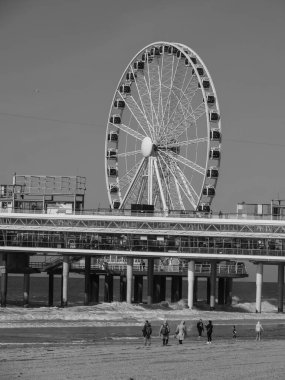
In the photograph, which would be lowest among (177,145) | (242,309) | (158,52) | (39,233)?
(242,309)

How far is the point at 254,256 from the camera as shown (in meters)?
89.0

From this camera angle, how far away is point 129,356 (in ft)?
164

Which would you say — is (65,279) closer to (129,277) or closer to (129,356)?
(129,277)

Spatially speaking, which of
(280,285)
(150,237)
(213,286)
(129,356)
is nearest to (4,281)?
(150,237)

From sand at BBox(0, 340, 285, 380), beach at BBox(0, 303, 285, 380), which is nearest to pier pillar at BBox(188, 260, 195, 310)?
beach at BBox(0, 303, 285, 380)

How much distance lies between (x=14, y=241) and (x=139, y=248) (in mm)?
10389

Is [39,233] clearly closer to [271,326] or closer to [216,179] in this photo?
[216,179]

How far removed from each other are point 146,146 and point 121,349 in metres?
47.0

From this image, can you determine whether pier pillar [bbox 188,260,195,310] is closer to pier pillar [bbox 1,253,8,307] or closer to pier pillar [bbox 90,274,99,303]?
pier pillar [bbox 1,253,8,307]

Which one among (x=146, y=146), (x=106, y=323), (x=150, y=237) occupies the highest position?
(x=146, y=146)

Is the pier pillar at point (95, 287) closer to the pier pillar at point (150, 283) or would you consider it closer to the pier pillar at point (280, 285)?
the pier pillar at point (150, 283)

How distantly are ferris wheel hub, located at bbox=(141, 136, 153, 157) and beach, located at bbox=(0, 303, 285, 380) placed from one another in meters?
21.4

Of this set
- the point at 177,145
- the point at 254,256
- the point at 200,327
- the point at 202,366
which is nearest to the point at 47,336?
the point at 200,327

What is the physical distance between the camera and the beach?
44.9m
